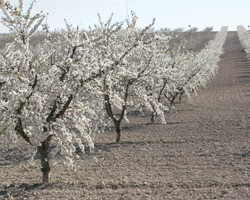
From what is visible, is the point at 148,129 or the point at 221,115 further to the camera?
the point at 221,115

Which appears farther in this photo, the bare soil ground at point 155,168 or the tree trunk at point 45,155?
the tree trunk at point 45,155

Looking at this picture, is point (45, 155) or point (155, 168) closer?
point (45, 155)

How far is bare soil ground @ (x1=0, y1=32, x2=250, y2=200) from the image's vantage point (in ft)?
19.8

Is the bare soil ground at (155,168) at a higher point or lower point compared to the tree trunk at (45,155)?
lower

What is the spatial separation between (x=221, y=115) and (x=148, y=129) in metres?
4.86

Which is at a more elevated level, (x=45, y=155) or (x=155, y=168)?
(x=45, y=155)

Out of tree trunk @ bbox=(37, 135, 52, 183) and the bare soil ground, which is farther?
tree trunk @ bbox=(37, 135, 52, 183)

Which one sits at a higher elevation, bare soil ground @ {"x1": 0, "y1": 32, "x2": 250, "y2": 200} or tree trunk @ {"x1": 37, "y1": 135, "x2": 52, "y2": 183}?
tree trunk @ {"x1": 37, "y1": 135, "x2": 52, "y2": 183}

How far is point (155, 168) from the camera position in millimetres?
7789

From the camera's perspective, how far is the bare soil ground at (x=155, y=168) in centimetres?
602

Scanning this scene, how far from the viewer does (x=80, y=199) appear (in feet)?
18.6

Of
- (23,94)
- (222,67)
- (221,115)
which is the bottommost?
(221,115)

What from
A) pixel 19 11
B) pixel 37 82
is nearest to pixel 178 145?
pixel 37 82

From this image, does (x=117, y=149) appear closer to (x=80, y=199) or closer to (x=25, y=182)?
(x=25, y=182)
